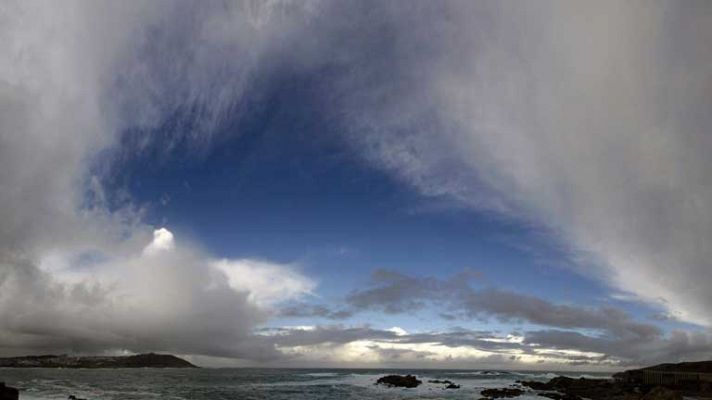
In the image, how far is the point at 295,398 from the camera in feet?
290

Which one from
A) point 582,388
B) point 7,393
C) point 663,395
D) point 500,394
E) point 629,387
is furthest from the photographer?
point 582,388

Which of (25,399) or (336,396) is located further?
(336,396)

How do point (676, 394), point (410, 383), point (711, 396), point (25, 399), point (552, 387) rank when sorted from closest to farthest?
point (676, 394), point (25, 399), point (711, 396), point (552, 387), point (410, 383)

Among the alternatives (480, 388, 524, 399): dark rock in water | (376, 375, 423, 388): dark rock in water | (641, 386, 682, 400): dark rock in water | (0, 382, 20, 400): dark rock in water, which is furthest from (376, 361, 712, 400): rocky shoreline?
(0, 382, 20, 400): dark rock in water

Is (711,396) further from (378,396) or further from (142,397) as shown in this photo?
(142,397)

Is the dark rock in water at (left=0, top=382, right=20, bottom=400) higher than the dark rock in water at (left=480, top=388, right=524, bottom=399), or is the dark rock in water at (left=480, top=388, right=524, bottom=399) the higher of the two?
the dark rock in water at (left=0, top=382, right=20, bottom=400)

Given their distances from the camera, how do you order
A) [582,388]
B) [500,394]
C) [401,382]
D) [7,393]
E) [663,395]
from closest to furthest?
[7,393], [663,395], [500,394], [582,388], [401,382]

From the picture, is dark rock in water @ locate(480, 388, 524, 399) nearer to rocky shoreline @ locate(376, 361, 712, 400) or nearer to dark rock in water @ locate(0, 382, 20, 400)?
rocky shoreline @ locate(376, 361, 712, 400)

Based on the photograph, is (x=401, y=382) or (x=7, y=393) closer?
(x=7, y=393)

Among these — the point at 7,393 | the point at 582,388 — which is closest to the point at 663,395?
the point at 582,388

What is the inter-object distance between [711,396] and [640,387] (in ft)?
53.1

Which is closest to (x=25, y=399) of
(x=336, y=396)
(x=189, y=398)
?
(x=189, y=398)

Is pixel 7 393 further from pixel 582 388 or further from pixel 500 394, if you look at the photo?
pixel 582 388

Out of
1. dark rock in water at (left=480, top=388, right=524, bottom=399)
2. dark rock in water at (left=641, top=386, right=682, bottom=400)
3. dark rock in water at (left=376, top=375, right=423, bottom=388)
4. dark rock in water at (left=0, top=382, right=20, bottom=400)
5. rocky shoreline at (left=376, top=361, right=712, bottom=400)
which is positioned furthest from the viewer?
dark rock in water at (left=376, top=375, right=423, bottom=388)
